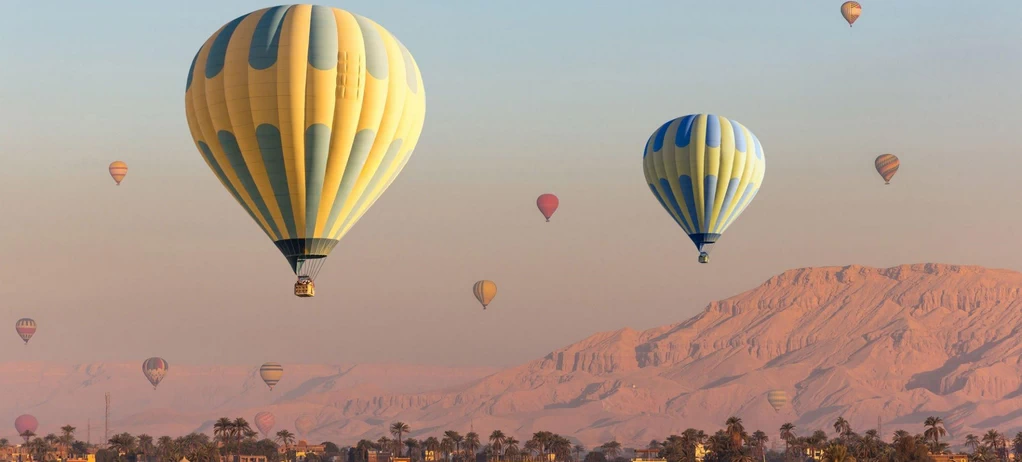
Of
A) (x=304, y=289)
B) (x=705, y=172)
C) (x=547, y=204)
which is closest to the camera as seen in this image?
(x=304, y=289)

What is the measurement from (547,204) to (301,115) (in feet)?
358

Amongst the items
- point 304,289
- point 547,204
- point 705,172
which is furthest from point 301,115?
point 547,204

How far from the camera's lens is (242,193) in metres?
89.4

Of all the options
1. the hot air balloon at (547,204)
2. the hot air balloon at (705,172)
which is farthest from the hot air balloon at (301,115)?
the hot air balloon at (547,204)

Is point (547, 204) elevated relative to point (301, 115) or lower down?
elevated

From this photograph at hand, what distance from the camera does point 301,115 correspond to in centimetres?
8662

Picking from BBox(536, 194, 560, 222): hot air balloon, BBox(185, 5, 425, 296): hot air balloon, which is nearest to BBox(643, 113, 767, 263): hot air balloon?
BBox(185, 5, 425, 296): hot air balloon

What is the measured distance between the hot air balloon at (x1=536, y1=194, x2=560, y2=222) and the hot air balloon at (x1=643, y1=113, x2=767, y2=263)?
5810 cm

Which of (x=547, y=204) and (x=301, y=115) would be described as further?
(x=547, y=204)

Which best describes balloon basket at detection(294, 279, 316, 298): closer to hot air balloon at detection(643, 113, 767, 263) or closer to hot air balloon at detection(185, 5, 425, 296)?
hot air balloon at detection(185, 5, 425, 296)

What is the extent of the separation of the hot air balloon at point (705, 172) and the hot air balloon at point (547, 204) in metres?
58.1

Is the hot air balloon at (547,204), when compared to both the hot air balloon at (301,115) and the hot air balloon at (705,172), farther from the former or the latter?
the hot air balloon at (301,115)

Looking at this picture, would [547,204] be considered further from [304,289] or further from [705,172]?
[304,289]

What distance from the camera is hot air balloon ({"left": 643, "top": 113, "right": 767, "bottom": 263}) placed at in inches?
5103
